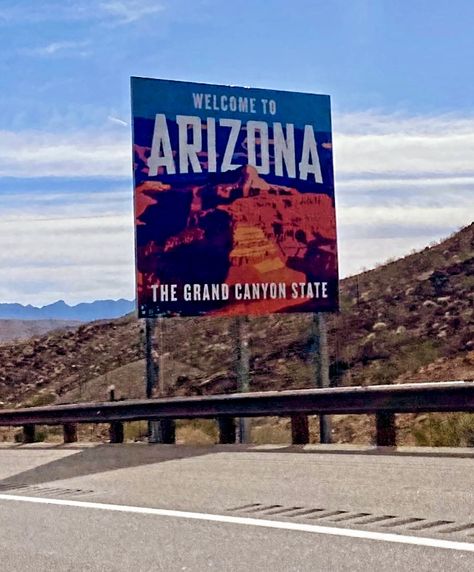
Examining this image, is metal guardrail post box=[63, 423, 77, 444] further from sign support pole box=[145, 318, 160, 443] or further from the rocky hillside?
the rocky hillside

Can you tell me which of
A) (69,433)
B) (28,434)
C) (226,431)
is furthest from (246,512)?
(28,434)

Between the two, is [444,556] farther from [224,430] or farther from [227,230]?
[227,230]

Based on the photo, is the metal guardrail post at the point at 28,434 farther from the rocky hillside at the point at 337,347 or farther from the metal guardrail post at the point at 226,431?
the rocky hillside at the point at 337,347

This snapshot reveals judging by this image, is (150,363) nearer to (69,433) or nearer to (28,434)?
(69,433)

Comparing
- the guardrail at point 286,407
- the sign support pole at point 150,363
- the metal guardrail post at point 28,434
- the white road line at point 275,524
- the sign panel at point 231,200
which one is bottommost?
the white road line at point 275,524

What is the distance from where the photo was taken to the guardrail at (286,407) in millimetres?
12359

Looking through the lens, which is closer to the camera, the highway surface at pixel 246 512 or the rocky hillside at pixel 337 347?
the highway surface at pixel 246 512

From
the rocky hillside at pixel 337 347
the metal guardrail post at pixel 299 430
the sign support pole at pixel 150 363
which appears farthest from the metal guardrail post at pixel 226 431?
the rocky hillside at pixel 337 347

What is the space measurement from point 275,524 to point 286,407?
5.55 m

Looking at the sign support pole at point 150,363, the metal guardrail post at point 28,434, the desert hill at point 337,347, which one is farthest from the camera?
the desert hill at point 337,347

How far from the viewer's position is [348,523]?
839cm

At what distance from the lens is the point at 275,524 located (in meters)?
8.54

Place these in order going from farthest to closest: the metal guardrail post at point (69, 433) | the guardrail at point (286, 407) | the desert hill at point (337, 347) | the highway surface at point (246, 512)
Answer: the desert hill at point (337, 347)
the metal guardrail post at point (69, 433)
the guardrail at point (286, 407)
the highway surface at point (246, 512)

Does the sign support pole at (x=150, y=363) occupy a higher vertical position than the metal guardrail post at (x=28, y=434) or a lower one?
higher
